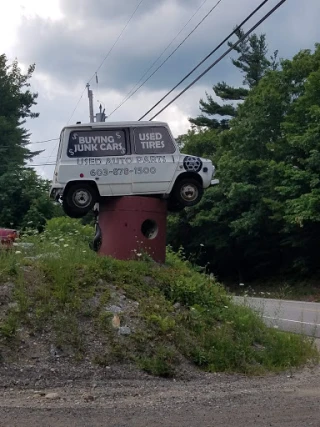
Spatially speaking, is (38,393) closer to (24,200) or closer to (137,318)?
(137,318)

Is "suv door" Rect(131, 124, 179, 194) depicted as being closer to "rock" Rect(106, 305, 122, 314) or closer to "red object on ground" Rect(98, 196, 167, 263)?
"red object on ground" Rect(98, 196, 167, 263)

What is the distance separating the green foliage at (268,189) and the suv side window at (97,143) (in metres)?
21.2

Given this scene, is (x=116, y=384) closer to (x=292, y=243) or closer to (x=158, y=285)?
(x=158, y=285)

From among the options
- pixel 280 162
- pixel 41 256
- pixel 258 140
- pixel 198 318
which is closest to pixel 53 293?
pixel 41 256

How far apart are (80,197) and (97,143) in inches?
38.6

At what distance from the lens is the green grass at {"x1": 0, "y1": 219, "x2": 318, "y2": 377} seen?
941cm

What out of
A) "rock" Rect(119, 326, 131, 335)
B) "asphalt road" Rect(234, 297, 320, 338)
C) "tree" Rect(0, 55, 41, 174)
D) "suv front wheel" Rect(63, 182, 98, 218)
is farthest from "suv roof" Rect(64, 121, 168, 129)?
"tree" Rect(0, 55, 41, 174)

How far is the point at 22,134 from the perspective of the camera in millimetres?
53938

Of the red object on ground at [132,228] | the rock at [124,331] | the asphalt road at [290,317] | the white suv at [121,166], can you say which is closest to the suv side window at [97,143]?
the white suv at [121,166]

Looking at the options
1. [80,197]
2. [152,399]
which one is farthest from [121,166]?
[152,399]

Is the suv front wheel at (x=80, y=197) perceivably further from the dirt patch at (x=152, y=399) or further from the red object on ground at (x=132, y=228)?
the dirt patch at (x=152, y=399)

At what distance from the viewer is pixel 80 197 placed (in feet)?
40.4

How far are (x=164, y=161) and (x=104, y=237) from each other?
170 centimetres

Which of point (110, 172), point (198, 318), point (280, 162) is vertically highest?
point (280, 162)
